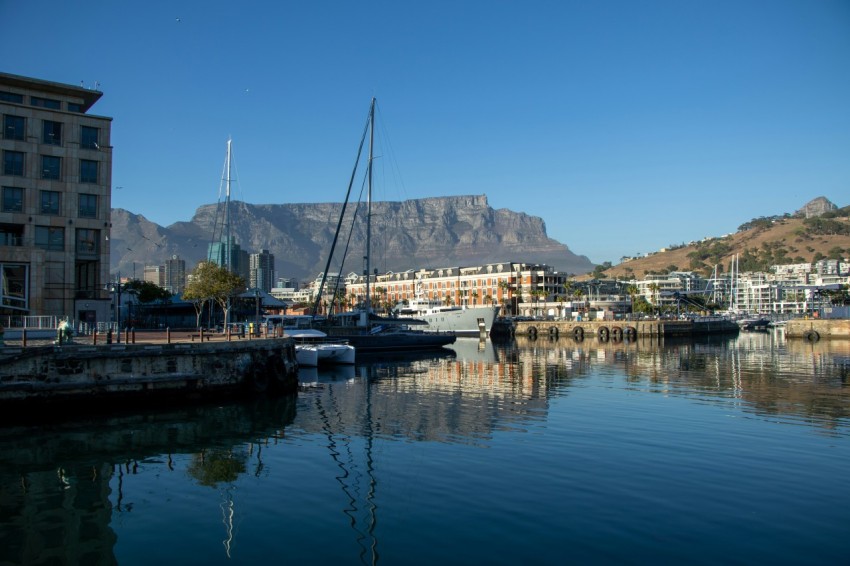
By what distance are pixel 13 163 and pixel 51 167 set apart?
2.74 meters

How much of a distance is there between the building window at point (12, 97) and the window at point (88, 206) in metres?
9.52

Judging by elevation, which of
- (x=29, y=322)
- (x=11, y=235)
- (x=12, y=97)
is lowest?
(x=29, y=322)

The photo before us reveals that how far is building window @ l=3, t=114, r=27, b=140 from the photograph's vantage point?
5191 cm

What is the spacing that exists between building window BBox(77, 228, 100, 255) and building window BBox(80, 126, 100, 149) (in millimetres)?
7143

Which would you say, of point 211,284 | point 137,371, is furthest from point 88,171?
point 137,371

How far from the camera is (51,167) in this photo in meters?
54.2

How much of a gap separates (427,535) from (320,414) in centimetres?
1692

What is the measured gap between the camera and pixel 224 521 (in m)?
15.0

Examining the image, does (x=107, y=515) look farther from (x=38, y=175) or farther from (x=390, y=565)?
(x=38, y=175)

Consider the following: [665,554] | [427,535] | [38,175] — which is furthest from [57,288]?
[665,554]

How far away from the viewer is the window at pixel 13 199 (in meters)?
52.0

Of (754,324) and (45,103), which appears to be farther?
(754,324)

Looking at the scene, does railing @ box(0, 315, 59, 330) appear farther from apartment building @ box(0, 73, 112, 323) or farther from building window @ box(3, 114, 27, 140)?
building window @ box(3, 114, 27, 140)

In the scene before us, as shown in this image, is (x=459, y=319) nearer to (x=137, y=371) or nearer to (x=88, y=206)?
(x=88, y=206)
